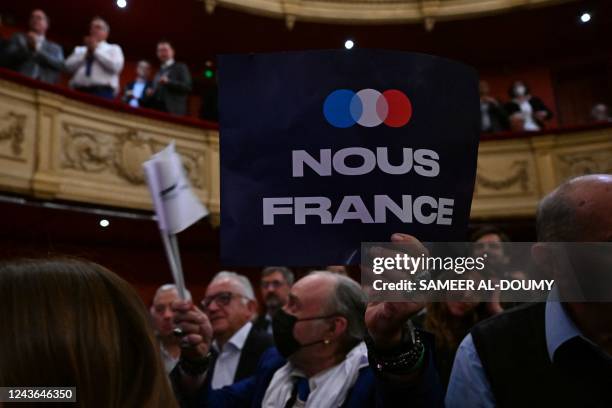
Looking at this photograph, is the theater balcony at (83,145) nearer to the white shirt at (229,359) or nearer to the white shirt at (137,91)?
the white shirt at (137,91)

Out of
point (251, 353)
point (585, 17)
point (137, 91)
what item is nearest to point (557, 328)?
point (251, 353)

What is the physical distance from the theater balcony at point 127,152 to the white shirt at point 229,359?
336cm

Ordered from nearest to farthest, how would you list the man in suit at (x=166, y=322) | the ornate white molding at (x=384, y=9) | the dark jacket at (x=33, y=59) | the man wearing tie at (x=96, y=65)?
the man in suit at (x=166, y=322), the dark jacket at (x=33, y=59), the man wearing tie at (x=96, y=65), the ornate white molding at (x=384, y=9)

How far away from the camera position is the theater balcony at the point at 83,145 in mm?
5926


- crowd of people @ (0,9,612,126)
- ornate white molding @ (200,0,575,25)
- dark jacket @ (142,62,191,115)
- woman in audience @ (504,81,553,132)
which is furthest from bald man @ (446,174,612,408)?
ornate white molding @ (200,0,575,25)

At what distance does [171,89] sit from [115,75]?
82cm

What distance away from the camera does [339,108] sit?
1507mm

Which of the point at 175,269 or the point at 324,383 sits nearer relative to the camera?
the point at 175,269

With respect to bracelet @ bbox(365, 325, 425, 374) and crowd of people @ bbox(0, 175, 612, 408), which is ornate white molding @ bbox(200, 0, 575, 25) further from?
bracelet @ bbox(365, 325, 425, 374)

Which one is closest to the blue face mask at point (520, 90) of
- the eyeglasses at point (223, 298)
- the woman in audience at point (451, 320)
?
the eyeglasses at point (223, 298)

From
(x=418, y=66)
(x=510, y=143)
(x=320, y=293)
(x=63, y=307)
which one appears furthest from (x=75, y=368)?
(x=510, y=143)

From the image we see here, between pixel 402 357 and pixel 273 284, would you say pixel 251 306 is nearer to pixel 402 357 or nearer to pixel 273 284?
pixel 273 284

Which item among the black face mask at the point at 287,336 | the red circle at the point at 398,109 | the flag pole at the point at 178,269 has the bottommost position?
the black face mask at the point at 287,336

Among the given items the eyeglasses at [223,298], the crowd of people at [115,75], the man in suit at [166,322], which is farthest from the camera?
the crowd of people at [115,75]
